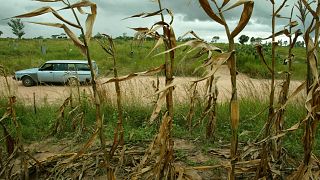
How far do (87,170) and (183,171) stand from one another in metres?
1.13

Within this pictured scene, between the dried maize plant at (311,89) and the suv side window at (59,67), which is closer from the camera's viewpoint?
the dried maize plant at (311,89)

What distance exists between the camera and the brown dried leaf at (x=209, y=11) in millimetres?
1854

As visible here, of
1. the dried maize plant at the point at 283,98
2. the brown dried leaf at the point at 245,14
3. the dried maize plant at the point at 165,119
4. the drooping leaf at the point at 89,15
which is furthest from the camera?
the dried maize plant at the point at 283,98

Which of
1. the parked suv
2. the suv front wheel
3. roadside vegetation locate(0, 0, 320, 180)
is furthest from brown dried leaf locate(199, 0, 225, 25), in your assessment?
the suv front wheel

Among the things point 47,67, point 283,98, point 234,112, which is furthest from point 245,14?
point 47,67

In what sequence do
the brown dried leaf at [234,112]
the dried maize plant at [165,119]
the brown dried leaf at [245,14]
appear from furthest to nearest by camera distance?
the dried maize plant at [165,119] → the brown dried leaf at [234,112] → the brown dried leaf at [245,14]

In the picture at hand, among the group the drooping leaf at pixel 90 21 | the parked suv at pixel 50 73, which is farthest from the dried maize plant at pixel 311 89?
the parked suv at pixel 50 73

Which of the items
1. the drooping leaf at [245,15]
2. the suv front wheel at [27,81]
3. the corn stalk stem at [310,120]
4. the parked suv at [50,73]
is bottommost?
the suv front wheel at [27,81]

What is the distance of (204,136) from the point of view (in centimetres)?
450

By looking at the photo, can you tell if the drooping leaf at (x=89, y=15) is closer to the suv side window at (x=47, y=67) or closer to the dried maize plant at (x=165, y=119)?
the dried maize plant at (x=165, y=119)

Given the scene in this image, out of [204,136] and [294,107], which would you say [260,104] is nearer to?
[294,107]

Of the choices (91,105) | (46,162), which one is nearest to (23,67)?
(91,105)

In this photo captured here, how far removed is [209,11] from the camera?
6.16 feet

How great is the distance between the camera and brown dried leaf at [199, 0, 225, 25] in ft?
6.08
